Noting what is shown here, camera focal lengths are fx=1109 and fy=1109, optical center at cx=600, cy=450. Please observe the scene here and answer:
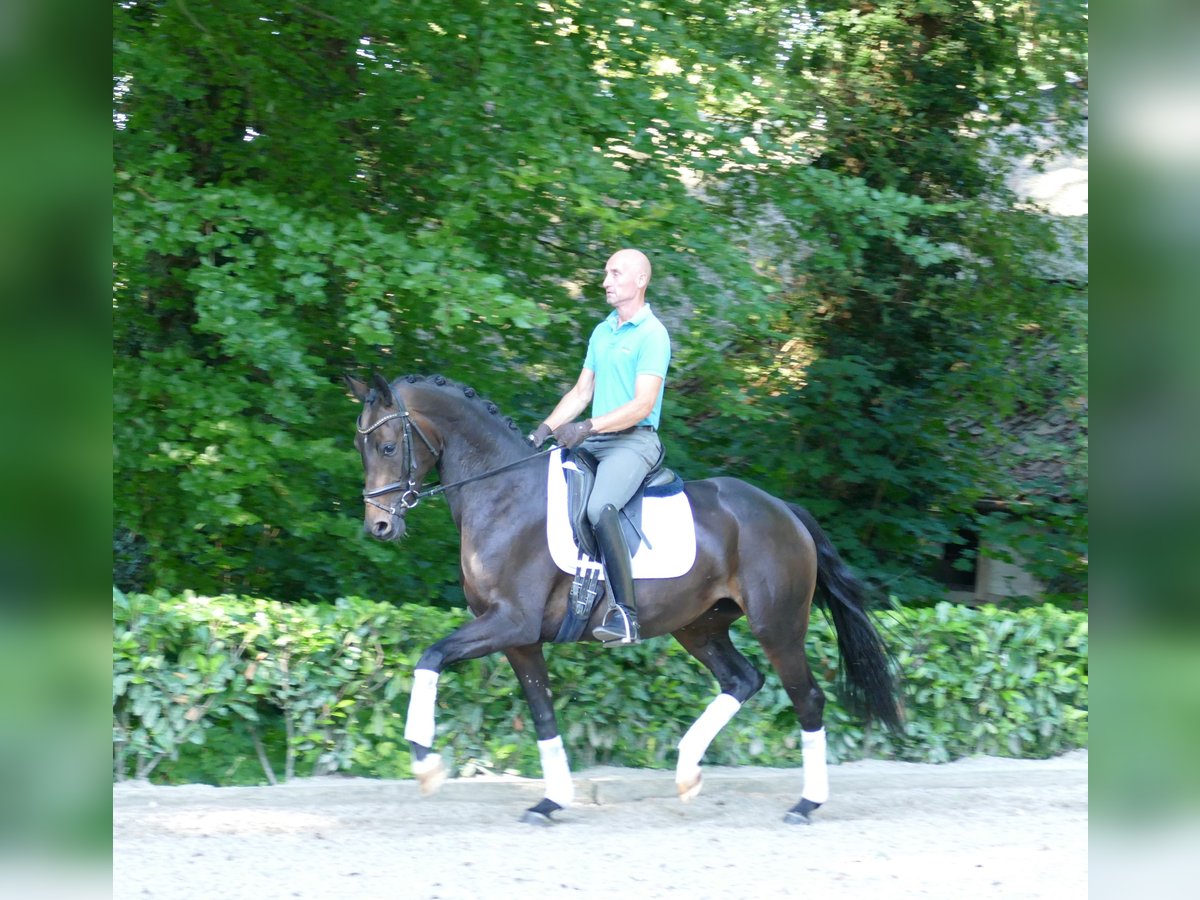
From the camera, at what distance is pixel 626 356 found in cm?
586

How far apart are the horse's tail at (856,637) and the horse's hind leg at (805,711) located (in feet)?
1.58

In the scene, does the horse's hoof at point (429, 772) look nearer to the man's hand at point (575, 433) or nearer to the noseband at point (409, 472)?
the noseband at point (409, 472)

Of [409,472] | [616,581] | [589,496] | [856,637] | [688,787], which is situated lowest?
[688,787]

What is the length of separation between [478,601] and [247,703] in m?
1.81

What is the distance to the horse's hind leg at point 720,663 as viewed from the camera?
20.2 feet

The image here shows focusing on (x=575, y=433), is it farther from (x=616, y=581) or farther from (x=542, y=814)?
(x=542, y=814)

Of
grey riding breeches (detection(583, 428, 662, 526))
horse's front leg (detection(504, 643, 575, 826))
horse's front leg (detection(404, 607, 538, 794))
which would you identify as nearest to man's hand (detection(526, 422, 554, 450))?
grey riding breeches (detection(583, 428, 662, 526))

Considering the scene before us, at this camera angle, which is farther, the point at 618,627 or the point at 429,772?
the point at 618,627

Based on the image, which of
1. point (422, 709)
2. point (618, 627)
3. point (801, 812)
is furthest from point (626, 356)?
point (801, 812)

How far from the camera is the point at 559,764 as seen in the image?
19.9 ft

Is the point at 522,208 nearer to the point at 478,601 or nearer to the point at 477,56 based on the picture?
the point at 477,56

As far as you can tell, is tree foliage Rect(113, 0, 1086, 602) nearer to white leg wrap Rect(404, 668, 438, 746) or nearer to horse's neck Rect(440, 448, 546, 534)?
horse's neck Rect(440, 448, 546, 534)

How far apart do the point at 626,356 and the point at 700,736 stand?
2112mm

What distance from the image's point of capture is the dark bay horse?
5.67 metres
